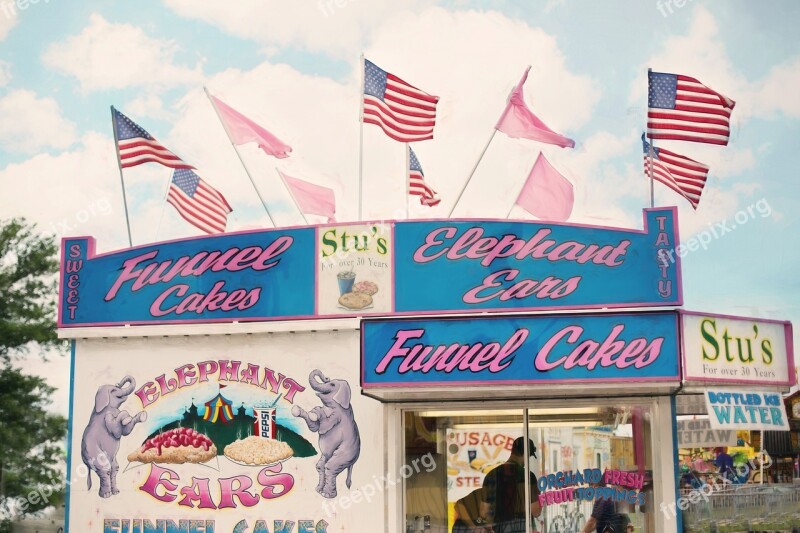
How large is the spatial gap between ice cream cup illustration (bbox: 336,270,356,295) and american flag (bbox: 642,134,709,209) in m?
5.44

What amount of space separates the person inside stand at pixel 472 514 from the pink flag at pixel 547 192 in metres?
5.47

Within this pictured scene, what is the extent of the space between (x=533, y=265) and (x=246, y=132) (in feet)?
22.8

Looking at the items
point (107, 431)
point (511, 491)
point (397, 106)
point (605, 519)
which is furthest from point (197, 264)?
point (605, 519)

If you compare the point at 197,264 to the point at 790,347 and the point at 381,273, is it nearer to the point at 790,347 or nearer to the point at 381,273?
the point at 381,273

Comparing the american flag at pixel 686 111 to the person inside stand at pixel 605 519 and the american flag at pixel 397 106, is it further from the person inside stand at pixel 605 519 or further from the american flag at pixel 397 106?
the person inside stand at pixel 605 519

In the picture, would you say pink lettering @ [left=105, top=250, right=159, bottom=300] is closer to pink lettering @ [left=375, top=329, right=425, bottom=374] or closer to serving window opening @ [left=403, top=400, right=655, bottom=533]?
pink lettering @ [left=375, top=329, right=425, bottom=374]

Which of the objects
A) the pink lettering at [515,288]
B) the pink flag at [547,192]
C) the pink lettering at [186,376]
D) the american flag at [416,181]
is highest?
the american flag at [416,181]

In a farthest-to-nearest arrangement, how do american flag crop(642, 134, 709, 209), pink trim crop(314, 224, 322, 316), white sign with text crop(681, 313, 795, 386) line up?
american flag crop(642, 134, 709, 209)
pink trim crop(314, 224, 322, 316)
white sign with text crop(681, 313, 795, 386)

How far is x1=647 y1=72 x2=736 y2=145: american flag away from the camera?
16.5m

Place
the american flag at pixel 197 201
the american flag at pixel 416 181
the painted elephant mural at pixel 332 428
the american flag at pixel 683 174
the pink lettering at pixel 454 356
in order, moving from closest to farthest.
A: the pink lettering at pixel 454 356 < the painted elephant mural at pixel 332 428 < the american flag at pixel 683 174 < the american flag at pixel 197 201 < the american flag at pixel 416 181

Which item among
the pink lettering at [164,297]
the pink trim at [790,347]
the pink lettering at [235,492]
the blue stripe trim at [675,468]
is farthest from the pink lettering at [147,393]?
the pink trim at [790,347]

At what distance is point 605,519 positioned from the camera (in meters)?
14.5

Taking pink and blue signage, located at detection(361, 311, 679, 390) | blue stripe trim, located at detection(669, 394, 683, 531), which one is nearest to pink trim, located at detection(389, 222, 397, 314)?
pink and blue signage, located at detection(361, 311, 679, 390)

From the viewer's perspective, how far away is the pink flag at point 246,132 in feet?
63.6
